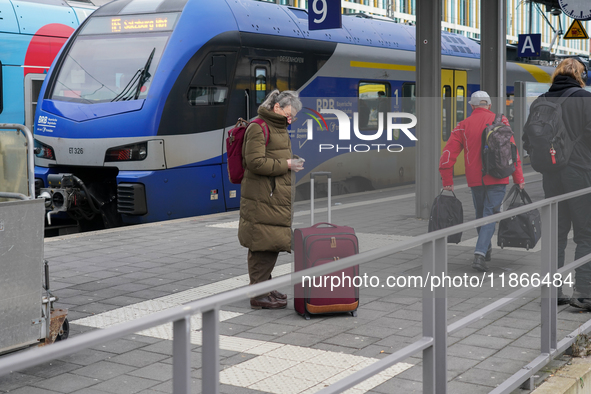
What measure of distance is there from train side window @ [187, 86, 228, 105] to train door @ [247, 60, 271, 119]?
531 mm

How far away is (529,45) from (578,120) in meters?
11.5

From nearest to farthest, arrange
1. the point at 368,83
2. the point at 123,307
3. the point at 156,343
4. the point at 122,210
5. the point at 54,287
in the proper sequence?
the point at 156,343
the point at 123,307
the point at 54,287
the point at 122,210
the point at 368,83

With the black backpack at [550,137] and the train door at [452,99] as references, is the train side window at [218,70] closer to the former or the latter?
the black backpack at [550,137]

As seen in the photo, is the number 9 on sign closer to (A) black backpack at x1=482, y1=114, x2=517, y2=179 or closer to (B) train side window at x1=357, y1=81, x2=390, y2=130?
(B) train side window at x1=357, y1=81, x2=390, y2=130

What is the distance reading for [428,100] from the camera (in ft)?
31.4

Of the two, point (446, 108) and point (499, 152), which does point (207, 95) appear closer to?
point (499, 152)

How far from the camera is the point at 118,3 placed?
10.1m

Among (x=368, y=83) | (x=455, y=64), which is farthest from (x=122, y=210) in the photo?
(x=455, y=64)

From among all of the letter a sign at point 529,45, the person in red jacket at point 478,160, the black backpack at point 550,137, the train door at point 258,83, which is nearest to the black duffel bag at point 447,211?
the person in red jacket at point 478,160

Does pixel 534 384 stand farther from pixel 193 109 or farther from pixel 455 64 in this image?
pixel 455 64

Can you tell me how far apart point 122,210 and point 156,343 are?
7.32 m

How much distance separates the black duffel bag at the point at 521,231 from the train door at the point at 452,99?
10781 mm

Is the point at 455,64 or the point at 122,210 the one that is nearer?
the point at 122,210

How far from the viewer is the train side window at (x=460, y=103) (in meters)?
15.0
